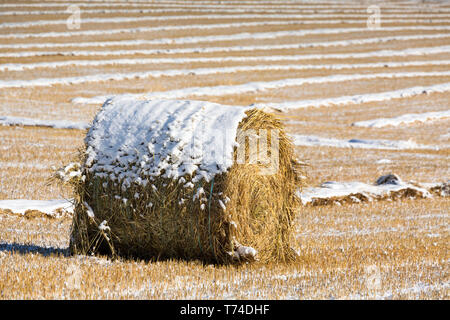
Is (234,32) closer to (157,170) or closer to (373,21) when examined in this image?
(373,21)

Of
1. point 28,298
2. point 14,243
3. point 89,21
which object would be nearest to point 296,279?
point 28,298

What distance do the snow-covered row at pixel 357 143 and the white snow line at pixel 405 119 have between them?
3737 mm

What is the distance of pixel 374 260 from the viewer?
780cm

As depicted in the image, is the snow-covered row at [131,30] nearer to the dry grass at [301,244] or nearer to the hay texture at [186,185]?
the dry grass at [301,244]

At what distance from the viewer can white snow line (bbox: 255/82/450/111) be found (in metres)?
30.0

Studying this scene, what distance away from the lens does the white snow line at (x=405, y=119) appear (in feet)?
Result: 86.6

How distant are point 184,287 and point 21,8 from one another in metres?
57.3

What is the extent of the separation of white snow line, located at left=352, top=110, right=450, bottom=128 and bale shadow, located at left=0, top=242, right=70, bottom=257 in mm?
19674

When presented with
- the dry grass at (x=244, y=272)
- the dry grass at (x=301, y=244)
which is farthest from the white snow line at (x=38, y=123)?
the dry grass at (x=244, y=272)

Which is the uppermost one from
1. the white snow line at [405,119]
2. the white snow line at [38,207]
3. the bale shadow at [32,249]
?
the white snow line at [405,119]

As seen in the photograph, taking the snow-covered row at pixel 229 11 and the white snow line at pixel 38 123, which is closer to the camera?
the white snow line at pixel 38 123

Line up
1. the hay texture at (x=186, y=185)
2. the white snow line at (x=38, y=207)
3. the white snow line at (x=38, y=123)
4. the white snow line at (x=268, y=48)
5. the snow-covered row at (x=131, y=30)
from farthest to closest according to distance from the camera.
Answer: the snow-covered row at (x=131, y=30), the white snow line at (x=268, y=48), the white snow line at (x=38, y=123), the white snow line at (x=38, y=207), the hay texture at (x=186, y=185)

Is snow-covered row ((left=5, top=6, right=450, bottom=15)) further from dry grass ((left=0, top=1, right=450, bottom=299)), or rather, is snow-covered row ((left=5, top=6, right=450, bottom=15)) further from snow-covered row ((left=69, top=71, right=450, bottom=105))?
dry grass ((left=0, top=1, right=450, bottom=299))

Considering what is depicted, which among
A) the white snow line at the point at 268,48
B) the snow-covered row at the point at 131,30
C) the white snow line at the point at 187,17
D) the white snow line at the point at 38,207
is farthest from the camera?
the white snow line at the point at 187,17
